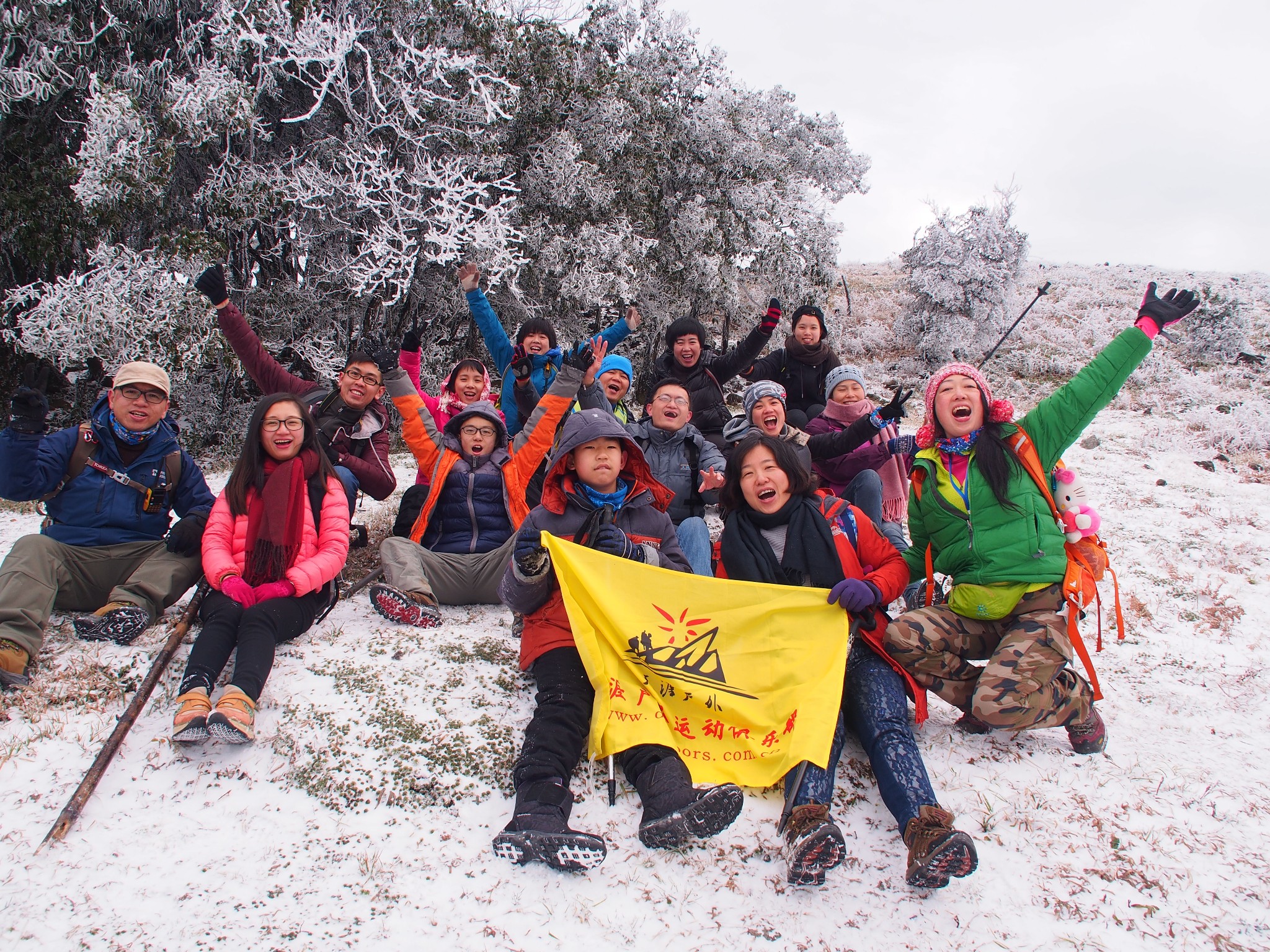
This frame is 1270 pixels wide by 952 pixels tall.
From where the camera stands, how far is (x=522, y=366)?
707 cm

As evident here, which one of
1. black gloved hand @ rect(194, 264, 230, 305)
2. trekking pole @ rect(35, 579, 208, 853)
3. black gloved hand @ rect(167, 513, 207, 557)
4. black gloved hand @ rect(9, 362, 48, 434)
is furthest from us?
black gloved hand @ rect(194, 264, 230, 305)

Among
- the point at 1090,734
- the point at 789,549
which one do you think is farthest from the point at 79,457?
the point at 1090,734

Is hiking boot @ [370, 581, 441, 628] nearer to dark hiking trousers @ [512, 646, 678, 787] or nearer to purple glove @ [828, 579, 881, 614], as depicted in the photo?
dark hiking trousers @ [512, 646, 678, 787]

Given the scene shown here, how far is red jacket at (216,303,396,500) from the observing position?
620cm

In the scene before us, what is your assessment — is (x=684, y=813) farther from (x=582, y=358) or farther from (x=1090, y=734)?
(x=582, y=358)

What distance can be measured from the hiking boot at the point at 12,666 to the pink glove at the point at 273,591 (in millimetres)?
1274

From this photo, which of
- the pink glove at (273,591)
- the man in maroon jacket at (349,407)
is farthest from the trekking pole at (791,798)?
the man in maroon jacket at (349,407)

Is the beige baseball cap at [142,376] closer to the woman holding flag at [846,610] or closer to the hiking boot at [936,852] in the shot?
the woman holding flag at [846,610]

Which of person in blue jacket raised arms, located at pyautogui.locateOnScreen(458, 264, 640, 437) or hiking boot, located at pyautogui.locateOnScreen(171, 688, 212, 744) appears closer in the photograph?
hiking boot, located at pyautogui.locateOnScreen(171, 688, 212, 744)

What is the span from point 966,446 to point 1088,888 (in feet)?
7.67

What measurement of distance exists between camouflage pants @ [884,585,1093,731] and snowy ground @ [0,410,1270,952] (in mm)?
347

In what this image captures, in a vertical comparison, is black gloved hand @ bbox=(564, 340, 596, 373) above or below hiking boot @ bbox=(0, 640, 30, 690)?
above

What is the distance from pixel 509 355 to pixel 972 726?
18.4ft

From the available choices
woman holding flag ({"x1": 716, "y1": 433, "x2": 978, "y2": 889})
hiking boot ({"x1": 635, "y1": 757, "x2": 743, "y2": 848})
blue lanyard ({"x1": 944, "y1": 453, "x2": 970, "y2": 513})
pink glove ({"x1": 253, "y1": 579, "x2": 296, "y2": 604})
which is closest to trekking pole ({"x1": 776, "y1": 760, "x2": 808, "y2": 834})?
woman holding flag ({"x1": 716, "y1": 433, "x2": 978, "y2": 889})
